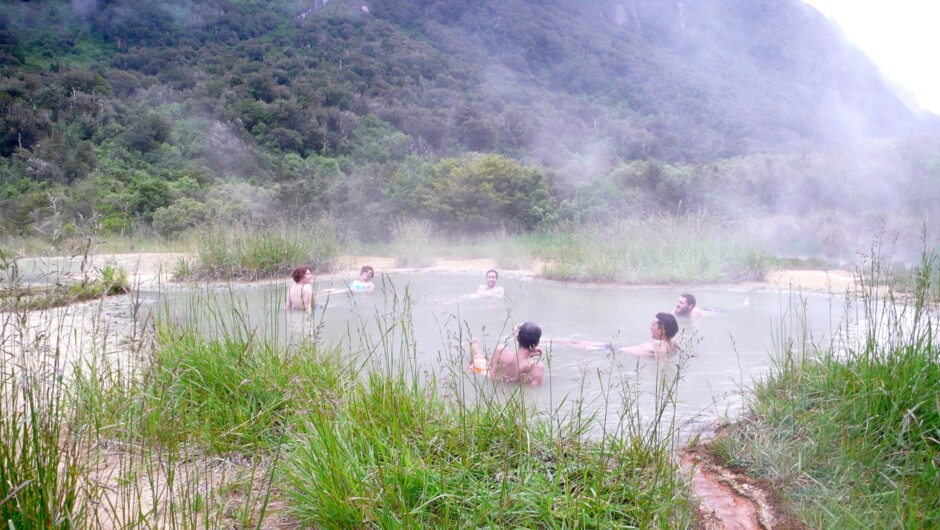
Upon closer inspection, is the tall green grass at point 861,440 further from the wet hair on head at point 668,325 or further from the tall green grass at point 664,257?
the tall green grass at point 664,257

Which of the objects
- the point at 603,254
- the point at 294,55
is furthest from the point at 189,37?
the point at 603,254

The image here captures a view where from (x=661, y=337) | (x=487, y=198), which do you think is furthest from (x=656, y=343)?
(x=487, y=198)

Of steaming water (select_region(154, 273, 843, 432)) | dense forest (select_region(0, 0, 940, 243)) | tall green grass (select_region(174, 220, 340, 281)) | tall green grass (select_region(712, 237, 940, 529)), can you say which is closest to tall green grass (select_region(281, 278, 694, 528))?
tall green grass (select_region(712, 237, 940, 529))

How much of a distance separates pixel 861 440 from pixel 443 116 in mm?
28608

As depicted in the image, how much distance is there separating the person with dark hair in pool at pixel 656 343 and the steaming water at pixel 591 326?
0.08 meters

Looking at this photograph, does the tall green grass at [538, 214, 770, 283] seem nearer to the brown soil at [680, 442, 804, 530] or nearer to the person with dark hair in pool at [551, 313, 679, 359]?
the person with dark hair in pool at [551, 313, 679, 359]

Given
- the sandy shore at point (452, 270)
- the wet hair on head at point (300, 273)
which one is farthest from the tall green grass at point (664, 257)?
the wet hair on head at point (300, 273)

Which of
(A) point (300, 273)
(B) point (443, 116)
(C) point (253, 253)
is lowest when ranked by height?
(A) point (300, 273)

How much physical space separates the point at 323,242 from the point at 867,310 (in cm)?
928

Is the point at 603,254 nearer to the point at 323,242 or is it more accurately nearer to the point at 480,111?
the point at 323,242

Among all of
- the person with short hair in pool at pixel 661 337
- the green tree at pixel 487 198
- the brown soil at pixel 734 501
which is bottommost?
the brown soil at pixel 734 501

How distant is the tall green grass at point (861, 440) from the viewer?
1.79 meters

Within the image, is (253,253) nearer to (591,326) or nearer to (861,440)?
(591,326)

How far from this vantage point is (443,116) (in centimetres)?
2950
